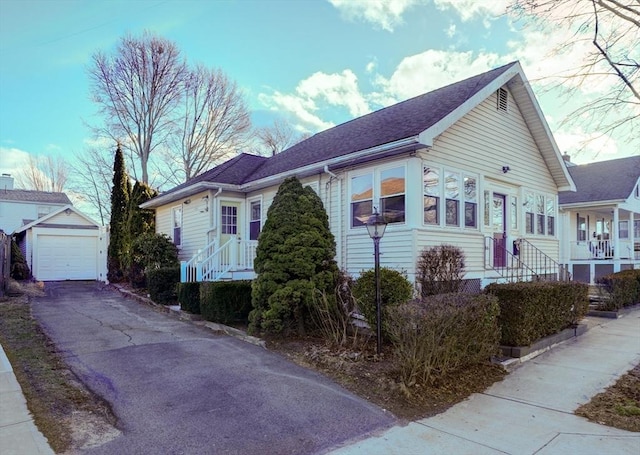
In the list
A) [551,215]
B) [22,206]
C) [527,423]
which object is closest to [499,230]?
[551,215]

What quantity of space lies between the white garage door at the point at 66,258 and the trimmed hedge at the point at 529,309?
18.8 metres

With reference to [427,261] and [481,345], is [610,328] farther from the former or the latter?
[481,345]

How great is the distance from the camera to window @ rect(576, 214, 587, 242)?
21.0m

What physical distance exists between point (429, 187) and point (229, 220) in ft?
22.9

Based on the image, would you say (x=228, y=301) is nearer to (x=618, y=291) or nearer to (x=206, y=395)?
(x=206, y=395)

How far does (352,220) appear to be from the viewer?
10.2 m

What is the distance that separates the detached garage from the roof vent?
1768 centimetres

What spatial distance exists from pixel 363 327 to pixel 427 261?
6.38 ft

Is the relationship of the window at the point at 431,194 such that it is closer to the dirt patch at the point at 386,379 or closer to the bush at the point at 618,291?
the dirt patch at the point at 386,379

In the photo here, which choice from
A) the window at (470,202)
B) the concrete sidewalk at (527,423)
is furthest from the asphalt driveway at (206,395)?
the window at (470,202)

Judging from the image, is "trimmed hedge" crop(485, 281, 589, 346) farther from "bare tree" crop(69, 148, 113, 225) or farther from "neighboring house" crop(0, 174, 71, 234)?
"neighboring house" crop(0, 174, 71, 234)

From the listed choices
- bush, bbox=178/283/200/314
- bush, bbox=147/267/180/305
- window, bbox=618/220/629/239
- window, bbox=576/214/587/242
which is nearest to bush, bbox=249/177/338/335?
bush, bbox=178/283/200/314

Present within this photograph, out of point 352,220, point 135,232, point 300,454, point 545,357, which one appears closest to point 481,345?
point 545,357

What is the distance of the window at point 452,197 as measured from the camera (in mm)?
9570
